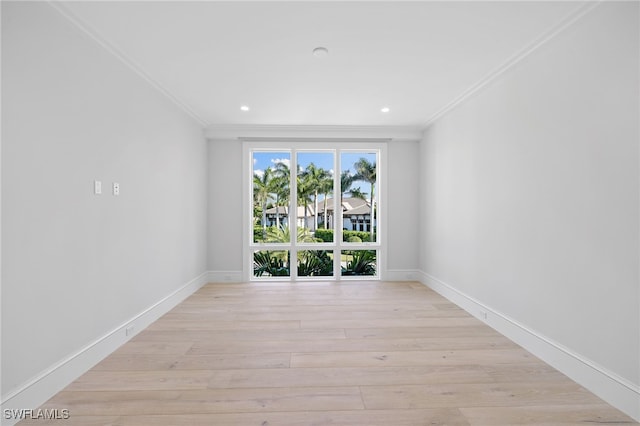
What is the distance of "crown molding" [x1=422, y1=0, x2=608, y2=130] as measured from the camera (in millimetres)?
2100

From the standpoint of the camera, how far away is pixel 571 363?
2.21 meters

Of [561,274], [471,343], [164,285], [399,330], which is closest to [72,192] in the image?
[164,285]

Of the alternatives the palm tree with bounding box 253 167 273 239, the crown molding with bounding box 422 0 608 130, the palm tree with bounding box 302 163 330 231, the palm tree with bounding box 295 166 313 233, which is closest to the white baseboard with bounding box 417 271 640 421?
the crown molding with bounding box 422 0 608 130

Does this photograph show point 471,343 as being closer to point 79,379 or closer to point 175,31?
point 79,379

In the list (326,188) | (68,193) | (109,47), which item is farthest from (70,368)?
(326,188)

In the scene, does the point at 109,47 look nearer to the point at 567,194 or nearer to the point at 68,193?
the point at 68,193

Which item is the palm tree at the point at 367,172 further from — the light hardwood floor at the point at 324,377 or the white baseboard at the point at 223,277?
the white baseboard at the point at 223,277

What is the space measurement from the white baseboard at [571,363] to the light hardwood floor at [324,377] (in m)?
0.07

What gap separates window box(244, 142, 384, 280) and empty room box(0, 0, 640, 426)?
1153 millimetres

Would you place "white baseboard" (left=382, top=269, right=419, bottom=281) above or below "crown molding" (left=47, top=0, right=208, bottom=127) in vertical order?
below

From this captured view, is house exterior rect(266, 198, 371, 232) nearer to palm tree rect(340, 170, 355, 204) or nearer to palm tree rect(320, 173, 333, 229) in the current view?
palm tree rect(320, 173, 333, 229)

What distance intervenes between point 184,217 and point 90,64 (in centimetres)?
214

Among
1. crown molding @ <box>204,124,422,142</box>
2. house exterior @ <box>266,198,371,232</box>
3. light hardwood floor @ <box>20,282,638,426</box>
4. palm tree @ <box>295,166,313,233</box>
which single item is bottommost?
light hardwood floor @ <box>20,282,638,426</box>

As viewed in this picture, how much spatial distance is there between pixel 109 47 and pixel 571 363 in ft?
14.0
